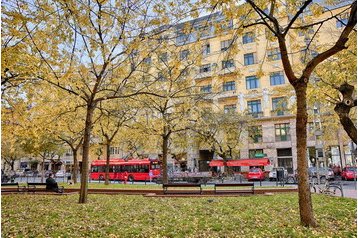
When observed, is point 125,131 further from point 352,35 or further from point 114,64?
point 352,35

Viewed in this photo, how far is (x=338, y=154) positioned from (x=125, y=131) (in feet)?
102

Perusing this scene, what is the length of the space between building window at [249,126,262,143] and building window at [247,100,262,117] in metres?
2.67

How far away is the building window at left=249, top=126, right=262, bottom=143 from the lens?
39.2m

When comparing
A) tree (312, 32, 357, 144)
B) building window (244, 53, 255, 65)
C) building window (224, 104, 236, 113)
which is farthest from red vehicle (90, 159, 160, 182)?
tree (312, 32, 357, 144)

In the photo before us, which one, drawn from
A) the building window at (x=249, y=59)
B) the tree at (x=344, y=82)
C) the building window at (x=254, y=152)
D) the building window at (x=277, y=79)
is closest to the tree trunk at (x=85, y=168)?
the tree at (x=344, y=82)

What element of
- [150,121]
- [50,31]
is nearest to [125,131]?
[150,121]

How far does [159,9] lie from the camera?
10.1 meters

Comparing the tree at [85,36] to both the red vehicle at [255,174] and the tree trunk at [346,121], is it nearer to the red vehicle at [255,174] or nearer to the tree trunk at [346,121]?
the tree trunk at [346,121]

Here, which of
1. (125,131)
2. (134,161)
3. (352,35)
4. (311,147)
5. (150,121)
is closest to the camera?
(352,35)


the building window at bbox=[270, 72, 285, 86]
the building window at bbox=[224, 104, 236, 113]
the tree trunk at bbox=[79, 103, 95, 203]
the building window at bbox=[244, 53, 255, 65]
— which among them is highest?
the building window at bbox=[244, 53, 255, 65]

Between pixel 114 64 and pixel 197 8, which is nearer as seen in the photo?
pixel 197 8

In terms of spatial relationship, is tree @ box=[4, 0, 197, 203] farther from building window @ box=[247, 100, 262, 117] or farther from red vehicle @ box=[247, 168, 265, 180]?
building window @ box=[247, 100, 262, 117]

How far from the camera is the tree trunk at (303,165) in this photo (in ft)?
24.6

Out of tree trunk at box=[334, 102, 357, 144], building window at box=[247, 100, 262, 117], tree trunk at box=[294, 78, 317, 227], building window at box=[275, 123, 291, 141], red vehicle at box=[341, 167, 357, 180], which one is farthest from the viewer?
building window at box=[247, 100, 262, 117]
